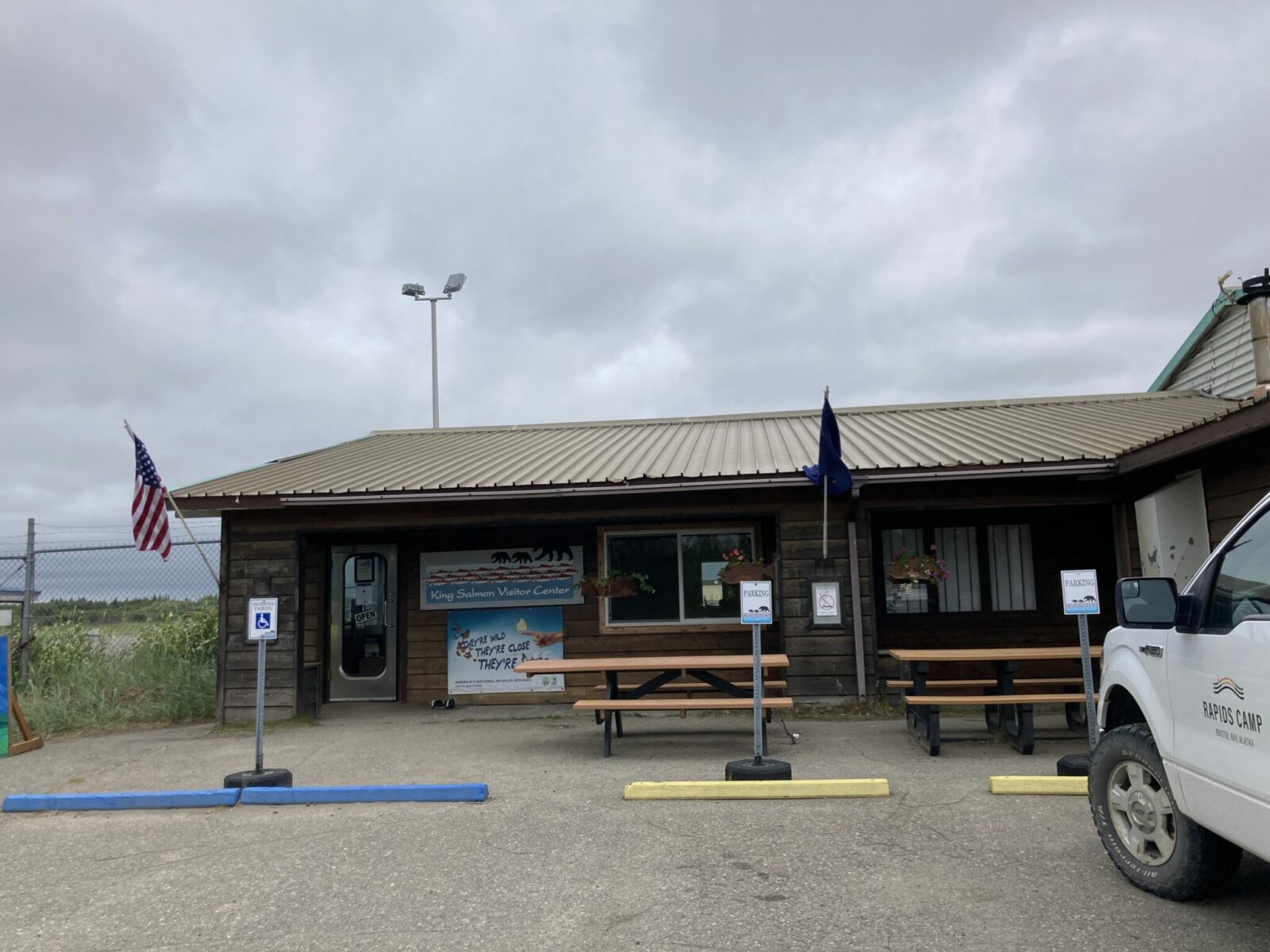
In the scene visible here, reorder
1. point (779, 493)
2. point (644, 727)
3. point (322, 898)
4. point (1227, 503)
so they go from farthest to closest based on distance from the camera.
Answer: point (779, 493)
point (644, 727)
point (1227, 503)
point (322, 898)

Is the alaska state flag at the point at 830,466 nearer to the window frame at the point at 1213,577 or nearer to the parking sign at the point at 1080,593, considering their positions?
the parking sign at the point at 1080,593

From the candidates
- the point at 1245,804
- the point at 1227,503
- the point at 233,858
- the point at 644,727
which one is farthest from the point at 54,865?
the point at 1227,503

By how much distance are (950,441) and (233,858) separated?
8925 mm

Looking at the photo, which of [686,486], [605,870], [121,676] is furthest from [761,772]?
[121,676]

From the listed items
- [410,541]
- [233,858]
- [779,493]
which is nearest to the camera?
A: [233,858]

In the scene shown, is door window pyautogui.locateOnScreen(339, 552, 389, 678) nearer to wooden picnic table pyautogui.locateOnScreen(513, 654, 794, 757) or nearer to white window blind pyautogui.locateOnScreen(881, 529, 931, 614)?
wooden picnic table pyautogui.locateOnScreen(513, 654, 794, 757)

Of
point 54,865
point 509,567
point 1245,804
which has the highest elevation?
point 509,567

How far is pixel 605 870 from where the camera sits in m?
4.80

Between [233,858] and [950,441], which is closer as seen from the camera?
[233,858]

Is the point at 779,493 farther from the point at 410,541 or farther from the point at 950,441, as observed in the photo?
the point at 410,541

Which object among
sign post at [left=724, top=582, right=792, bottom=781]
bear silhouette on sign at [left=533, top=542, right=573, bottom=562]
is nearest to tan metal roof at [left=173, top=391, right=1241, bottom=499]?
bear silhouette on sign at [left=533, top=542, right=573, bottom=562]

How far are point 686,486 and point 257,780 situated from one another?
4.83m

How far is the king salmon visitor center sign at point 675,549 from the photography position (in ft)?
32.1

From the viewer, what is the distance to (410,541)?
Answer: 11859 mm
